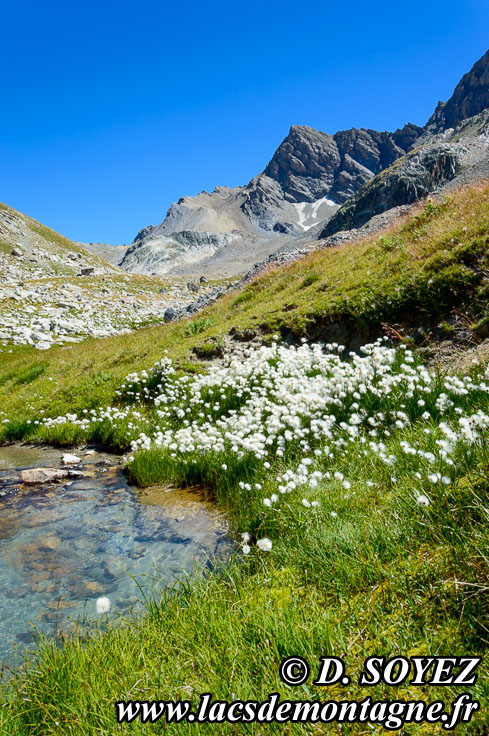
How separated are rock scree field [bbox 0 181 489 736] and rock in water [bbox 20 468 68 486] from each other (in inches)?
74.9

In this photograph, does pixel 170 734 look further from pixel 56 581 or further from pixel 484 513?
pixel 56 581

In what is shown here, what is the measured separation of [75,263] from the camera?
89.0 m

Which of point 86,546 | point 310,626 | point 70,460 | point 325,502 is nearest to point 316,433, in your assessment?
point 325,502

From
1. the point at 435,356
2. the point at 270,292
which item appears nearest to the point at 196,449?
the point at 435,356

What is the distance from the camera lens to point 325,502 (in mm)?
4141

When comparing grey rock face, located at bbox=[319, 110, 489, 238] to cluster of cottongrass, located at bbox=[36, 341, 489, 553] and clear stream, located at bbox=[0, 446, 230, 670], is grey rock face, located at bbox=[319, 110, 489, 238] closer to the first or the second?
cluster of cottongrass, located at bbox=[36, 341, 489, 553]

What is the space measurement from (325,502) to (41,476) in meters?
7.21

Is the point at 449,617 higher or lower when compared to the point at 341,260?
lower

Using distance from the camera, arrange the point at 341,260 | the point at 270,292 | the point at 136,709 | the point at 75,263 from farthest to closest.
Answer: the point at 75,263
the point at 270,292
the point at 341,260
the point at 136,709

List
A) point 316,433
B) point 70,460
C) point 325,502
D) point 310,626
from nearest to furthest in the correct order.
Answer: point 310,626
point 325,502
point 316,433
point 70,460

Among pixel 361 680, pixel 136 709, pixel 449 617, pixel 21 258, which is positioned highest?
pixel 21 258

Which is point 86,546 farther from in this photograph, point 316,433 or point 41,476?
point 316,433

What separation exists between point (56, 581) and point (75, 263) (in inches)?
3810

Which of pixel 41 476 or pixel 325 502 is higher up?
pixel 325 502
